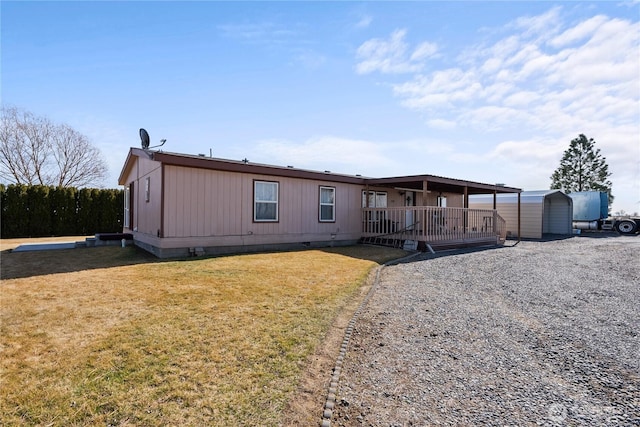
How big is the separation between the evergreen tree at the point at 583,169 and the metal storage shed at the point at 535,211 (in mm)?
13171

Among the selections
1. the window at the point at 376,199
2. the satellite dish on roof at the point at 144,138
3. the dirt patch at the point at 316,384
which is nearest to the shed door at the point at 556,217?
the window at the point at 376,199

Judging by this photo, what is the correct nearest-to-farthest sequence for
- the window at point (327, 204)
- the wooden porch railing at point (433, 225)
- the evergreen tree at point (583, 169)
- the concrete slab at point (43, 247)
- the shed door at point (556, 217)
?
the concrete slab at point (43, 247)
the wooden porch railing at point (433, 225)
the window at point (327, 204)
the shed door at point (556, 217)
the evergreen tree at point (583, 169)

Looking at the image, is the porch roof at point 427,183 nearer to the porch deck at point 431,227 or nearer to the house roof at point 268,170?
the house roof at point 268,170

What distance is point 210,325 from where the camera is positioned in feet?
12.0

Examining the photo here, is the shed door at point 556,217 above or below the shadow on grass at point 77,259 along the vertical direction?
above

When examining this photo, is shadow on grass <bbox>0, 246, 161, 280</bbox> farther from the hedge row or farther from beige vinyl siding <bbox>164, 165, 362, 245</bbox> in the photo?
the hedge row

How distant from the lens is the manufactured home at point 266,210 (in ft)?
28.5

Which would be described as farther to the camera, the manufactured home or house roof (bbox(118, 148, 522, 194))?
the manufactured home

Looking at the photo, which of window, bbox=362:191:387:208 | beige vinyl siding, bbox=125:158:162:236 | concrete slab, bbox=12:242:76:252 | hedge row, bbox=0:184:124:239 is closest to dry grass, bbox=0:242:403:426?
beige vinyl siding, bbox=125:158:162:236

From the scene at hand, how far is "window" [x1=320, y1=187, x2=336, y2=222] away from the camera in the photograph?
11703mm

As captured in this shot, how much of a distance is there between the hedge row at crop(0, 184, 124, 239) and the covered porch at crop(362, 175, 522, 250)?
1294cm

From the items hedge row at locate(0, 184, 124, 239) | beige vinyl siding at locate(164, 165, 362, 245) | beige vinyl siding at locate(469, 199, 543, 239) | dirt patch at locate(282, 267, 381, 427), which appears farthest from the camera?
beige vinyl siding at locate(469, 199, 543, 239)

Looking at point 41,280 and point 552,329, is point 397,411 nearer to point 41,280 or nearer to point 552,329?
point 552,329

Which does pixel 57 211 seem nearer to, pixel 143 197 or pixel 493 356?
pixel 143 197
